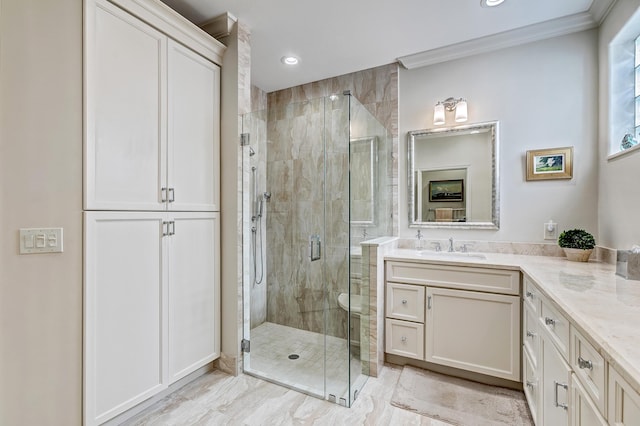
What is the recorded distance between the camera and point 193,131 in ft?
6.78

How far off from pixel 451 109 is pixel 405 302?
175cm

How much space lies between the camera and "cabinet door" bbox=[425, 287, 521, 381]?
2012 mm

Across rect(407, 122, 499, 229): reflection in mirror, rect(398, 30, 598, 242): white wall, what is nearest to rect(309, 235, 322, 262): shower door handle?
rect(407, 122, 499, 229): reflection in mirror

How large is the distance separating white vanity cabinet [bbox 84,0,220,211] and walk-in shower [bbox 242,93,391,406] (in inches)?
13.1

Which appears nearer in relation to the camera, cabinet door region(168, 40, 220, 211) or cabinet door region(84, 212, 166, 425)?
cabinet door region(84, 212, 166, 425)

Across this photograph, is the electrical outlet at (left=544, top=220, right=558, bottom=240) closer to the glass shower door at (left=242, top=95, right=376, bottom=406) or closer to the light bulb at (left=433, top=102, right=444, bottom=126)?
the light bulb at (left=433, top=102, right=444, bottom=126)

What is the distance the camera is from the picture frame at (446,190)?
2.65m

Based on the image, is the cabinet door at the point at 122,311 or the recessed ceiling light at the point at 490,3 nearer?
the cabinet door at the point at 122,311

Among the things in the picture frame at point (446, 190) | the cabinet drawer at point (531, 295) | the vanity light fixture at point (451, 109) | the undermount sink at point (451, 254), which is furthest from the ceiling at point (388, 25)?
the cabinet drawer at point (531, 295)

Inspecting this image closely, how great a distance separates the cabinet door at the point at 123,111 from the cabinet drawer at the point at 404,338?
1920 millimetres

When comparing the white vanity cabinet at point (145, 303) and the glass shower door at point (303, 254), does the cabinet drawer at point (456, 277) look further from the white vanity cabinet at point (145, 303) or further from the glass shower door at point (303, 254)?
the white vanity cabinet at point (145, 303)
